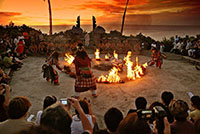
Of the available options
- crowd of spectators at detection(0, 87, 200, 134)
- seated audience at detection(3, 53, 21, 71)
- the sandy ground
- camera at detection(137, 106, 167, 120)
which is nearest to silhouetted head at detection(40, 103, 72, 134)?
crowd of spectators at detection(0, 87, 200, 134)

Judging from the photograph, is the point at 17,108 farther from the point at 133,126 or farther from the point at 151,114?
the point at 151,114

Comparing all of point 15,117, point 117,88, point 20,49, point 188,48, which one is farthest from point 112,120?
point 188,48

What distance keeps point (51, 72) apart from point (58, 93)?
1.23 m

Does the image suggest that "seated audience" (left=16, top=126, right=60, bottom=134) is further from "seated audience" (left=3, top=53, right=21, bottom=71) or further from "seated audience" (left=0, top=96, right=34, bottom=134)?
"seated audience" (left=3, top=53, right=21, bottom=71)

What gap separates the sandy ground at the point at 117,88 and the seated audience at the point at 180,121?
2446 millimetres

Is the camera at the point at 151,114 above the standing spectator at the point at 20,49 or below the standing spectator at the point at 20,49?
below

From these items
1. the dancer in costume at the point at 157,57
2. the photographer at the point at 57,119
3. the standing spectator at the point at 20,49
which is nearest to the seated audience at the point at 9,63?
the standing spectator at the point at 20,49

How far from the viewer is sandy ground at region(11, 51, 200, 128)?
20.7 ft

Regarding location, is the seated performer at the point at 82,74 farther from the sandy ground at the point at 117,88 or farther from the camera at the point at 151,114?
the camera at the point at 151,114

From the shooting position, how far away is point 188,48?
14.2 meters

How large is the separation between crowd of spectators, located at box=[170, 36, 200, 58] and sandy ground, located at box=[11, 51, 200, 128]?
3.04 m

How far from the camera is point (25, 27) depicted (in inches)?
775

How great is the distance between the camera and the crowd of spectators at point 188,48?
42.8ft

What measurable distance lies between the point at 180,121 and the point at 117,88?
478cm
